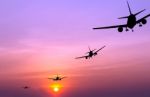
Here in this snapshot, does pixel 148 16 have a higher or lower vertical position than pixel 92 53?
lower

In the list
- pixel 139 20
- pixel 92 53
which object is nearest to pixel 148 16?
pixel 139 20

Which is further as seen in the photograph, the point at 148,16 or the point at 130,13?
the point at 130,13

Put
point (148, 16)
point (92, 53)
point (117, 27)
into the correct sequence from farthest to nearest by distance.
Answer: point (92, 53), point (117, 27), point (148, 16)

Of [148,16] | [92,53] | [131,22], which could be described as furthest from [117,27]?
[92,53]

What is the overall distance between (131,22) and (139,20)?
3089mm

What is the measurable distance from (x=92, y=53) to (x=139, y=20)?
87794mm

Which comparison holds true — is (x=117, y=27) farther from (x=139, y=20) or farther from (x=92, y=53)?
(x=92, y=53)

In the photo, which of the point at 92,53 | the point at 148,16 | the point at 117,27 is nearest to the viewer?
the point at 148,16

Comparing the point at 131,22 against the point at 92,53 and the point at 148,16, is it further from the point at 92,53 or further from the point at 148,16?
the point at 92,53

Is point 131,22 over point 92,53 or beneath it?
beneath

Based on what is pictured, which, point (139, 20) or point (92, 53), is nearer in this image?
point (139, 20)

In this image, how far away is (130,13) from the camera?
9369 cm

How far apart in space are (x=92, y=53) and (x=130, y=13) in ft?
265

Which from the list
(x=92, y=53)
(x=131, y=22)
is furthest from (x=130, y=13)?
(x=92, y=53)
